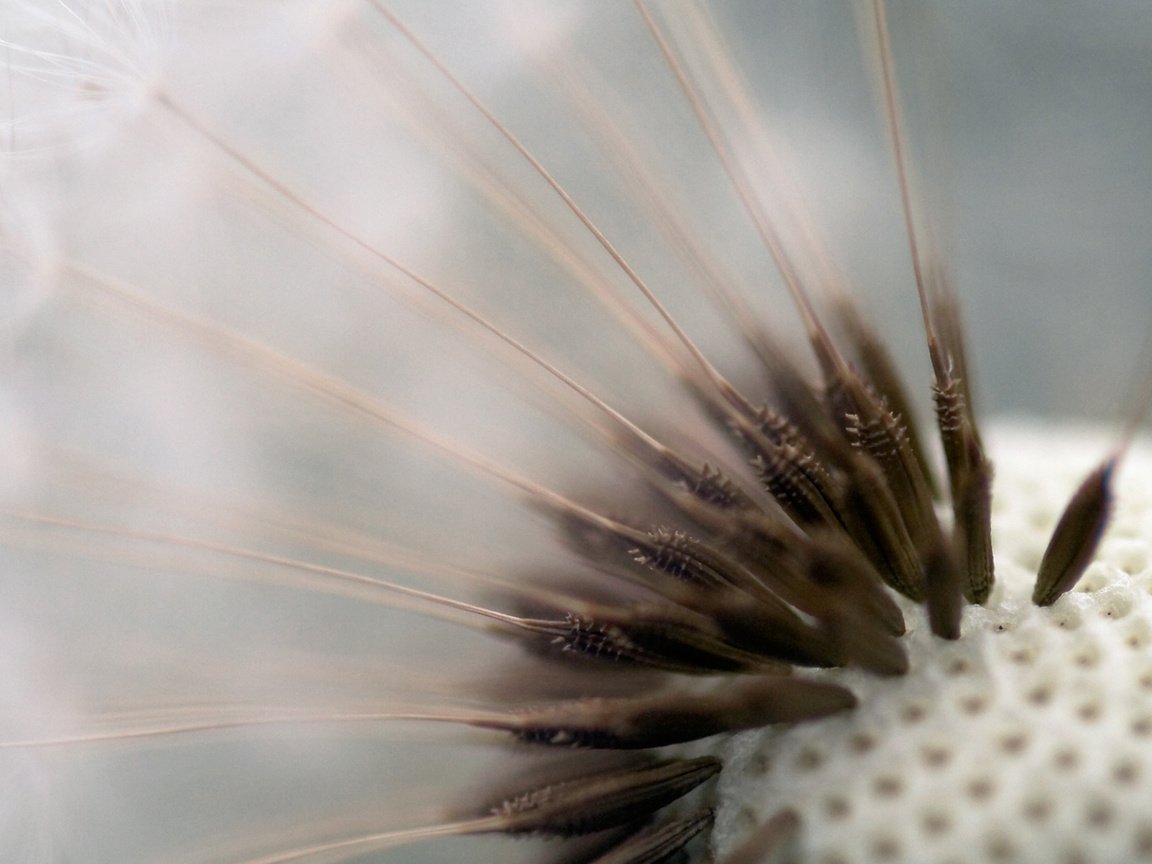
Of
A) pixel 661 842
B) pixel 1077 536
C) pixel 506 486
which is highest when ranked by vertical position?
pixel 506 486

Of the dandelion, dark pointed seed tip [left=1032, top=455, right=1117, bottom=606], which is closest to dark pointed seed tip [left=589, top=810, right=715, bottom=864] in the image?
the dandelion

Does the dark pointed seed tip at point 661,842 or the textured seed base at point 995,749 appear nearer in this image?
the textured seed base at point 995,749

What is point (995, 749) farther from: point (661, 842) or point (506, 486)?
point (506, 486)

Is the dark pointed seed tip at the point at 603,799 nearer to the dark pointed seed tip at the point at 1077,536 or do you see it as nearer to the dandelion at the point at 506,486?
the dandelion at the point at 506,486

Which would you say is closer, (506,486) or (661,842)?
(661,842)

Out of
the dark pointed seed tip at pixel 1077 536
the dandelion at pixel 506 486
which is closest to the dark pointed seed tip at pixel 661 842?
the dandelion at pixel 506 486

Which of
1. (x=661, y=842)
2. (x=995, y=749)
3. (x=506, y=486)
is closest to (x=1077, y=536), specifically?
(x=995, y=749)

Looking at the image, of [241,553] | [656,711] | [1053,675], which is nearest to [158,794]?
[241,553]

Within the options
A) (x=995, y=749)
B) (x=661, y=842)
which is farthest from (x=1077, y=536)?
(x=661, y=842)

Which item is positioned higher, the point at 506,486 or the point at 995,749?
the point at 506,486
